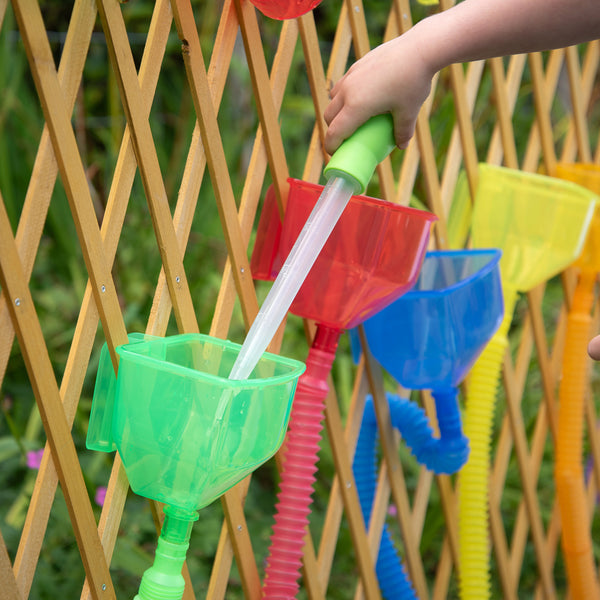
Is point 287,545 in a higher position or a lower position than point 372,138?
lower

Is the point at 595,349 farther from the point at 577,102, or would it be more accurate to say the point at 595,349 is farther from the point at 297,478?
the point at 577,102

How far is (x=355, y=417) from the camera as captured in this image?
3.49 feet

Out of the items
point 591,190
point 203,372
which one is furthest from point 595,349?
point 591,190

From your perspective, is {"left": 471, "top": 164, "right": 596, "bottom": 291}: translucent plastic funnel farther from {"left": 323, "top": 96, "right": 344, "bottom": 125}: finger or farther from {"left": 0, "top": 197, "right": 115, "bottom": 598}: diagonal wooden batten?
{"left": 0, "top": 197, "right": 115, "bottom": 598}: diagonal wooden batten

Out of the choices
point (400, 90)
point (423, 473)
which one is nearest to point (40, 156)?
point (400, 90)

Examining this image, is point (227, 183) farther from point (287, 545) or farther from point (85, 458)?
point (85, 458)

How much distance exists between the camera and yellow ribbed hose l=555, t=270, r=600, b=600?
1.20m

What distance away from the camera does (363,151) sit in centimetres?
68

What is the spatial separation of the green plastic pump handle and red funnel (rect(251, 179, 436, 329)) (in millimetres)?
100

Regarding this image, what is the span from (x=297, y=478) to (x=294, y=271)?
28 centimetres

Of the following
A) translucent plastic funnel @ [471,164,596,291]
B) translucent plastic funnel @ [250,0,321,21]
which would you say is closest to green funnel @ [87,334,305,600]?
translucent plastic funnel @ [250,0,321,21]

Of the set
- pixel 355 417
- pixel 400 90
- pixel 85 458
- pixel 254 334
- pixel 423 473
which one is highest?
pixel 400 90

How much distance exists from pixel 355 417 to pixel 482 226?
1.13ft

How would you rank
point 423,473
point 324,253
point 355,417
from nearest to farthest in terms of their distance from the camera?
point 324,253, point 355,417, point 423,473
